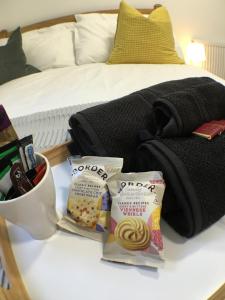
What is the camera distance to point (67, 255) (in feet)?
1.62

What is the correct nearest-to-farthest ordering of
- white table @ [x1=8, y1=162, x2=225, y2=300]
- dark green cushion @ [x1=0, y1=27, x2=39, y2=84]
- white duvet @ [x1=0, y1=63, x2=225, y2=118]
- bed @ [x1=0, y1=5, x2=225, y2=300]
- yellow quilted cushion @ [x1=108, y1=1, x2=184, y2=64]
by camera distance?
white table @ [x1=8, y1=162, x2=225, y2=300] < bed @ [x1=0, y1=5, x2=225, y2=300] < white duvet @ [x1=0, y1=63, x2=225, y2=118] < dark green cushion @ [x1=0, y1=27, x2=39, y2=84] < yellow quilted cushion @ [x1=108, y1=1, x2=184, y2=64]

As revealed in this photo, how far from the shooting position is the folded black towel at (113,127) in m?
0.61

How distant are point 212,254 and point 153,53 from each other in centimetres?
164

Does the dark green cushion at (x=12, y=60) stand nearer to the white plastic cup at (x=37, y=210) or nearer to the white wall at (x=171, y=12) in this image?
the white wall at (x=171, y=12)

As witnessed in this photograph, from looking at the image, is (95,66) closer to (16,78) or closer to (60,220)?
(16,78)

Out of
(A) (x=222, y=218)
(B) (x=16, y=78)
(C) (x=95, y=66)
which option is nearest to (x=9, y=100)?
(B) (x=16, y=78)

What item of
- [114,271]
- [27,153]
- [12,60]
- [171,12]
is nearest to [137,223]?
[114,271]

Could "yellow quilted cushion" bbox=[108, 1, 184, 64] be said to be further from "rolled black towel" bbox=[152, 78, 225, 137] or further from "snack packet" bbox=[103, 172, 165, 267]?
"snack packet" bbox=[103, 172, 165, 267]

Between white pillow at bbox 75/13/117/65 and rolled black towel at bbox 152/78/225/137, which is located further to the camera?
white pillow at bbox 75/13/117/65

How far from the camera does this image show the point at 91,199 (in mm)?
519

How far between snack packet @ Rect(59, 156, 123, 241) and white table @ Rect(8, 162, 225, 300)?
0.07 feet

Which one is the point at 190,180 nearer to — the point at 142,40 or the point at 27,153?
the point at 27,153

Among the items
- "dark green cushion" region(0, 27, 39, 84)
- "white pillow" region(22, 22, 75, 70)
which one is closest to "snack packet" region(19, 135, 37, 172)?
"dark green cushion" region(0, 27, 39, 84)

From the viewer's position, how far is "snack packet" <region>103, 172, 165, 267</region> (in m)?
0.45
